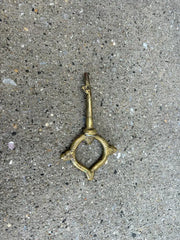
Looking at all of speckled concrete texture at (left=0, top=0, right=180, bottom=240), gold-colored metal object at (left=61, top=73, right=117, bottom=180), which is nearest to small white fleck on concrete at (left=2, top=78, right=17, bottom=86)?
speckled concrete texture at (left=0, top=0, right=180, bottom=240)

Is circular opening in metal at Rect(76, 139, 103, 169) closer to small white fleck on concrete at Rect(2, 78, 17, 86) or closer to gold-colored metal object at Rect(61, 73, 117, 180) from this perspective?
gold-colored metal object at Rect(61, 73, 117, 180)

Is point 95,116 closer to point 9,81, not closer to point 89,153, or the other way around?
point 89,153

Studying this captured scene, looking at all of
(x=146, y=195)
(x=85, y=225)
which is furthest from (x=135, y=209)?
(x=85, y=225)

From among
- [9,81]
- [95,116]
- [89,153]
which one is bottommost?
[89,153]

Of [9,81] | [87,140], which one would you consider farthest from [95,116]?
[9,81]

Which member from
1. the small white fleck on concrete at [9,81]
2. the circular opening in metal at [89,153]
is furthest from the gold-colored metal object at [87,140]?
the small white fleck on concrete at [9,81]

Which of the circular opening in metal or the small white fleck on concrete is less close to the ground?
the small white fleck on concrete

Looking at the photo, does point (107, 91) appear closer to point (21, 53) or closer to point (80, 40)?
point (80, 40)

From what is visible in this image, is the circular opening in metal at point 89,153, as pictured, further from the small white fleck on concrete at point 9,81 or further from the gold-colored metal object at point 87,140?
the small white fleck on concrete at point 9,81

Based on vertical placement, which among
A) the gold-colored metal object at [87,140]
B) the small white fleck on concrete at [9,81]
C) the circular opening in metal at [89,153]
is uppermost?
the small white fleck on concrete at [9,81]
